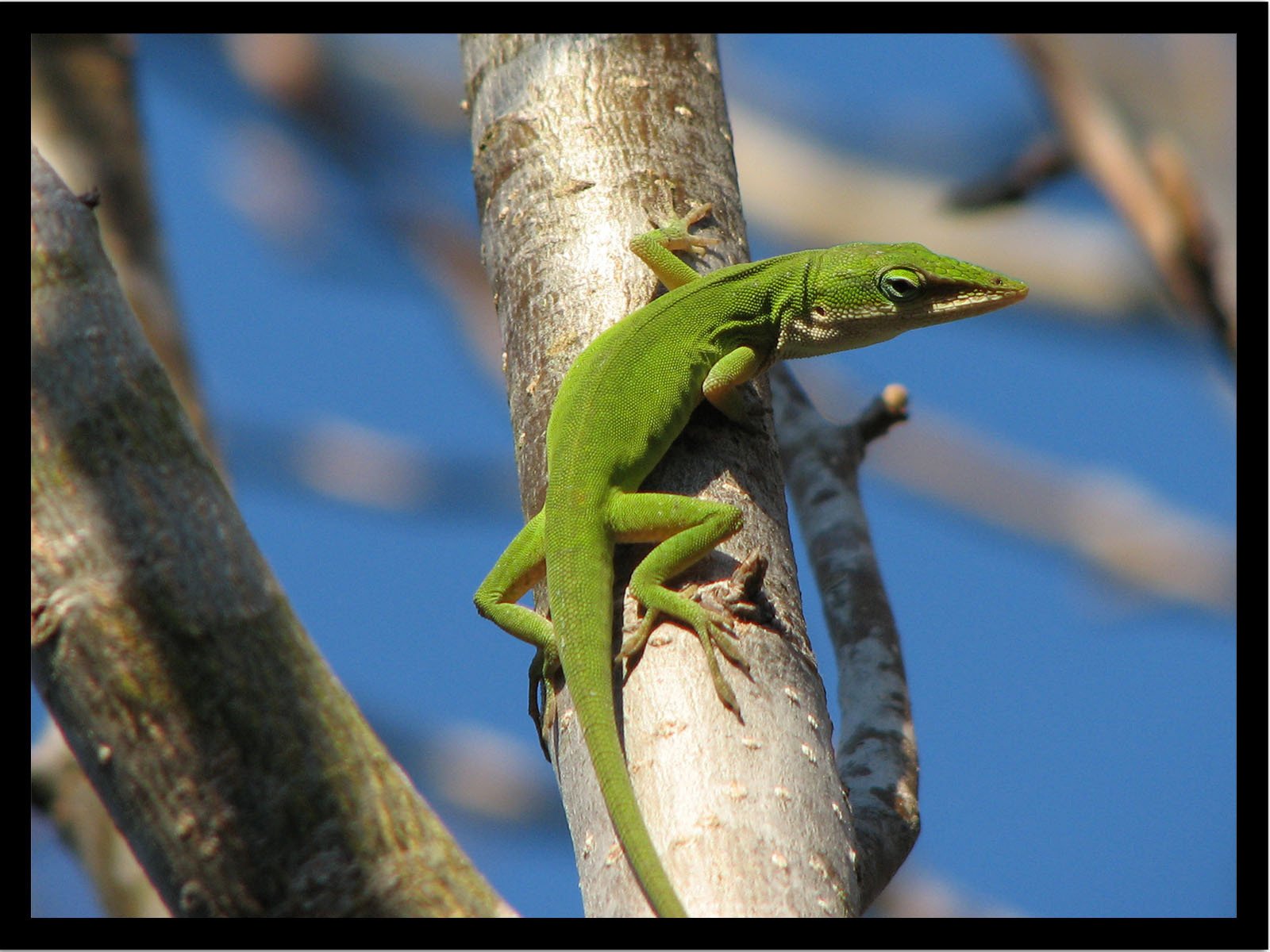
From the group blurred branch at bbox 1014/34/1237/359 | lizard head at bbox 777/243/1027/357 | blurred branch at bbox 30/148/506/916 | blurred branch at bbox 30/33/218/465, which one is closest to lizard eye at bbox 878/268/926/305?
lizard head at bbox 777/243/1027/357

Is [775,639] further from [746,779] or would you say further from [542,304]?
[542,304]

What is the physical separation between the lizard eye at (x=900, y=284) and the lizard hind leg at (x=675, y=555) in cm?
167

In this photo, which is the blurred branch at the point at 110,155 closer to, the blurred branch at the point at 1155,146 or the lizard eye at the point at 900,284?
the lizard eye at the point at 900,284

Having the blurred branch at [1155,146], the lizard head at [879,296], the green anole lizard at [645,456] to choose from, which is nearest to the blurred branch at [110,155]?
the green anole lizard at [645,456]

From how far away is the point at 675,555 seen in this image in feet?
10.6

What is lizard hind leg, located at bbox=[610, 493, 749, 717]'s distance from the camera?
9.17 ft

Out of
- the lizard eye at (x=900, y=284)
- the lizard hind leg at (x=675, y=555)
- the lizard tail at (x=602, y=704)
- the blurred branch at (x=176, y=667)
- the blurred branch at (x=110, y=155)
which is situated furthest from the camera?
the blurred branch at (x=110, y=155)

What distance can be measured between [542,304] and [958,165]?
744 cm

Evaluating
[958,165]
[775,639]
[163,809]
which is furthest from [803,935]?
[958,165]

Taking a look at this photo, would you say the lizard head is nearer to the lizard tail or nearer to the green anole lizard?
the green anole lizard

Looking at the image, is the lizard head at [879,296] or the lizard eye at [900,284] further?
the lizard eye at [900,284]

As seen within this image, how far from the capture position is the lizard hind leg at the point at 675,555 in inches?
110

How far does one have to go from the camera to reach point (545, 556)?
342cm

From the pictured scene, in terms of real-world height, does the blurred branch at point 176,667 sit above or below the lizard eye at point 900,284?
below
